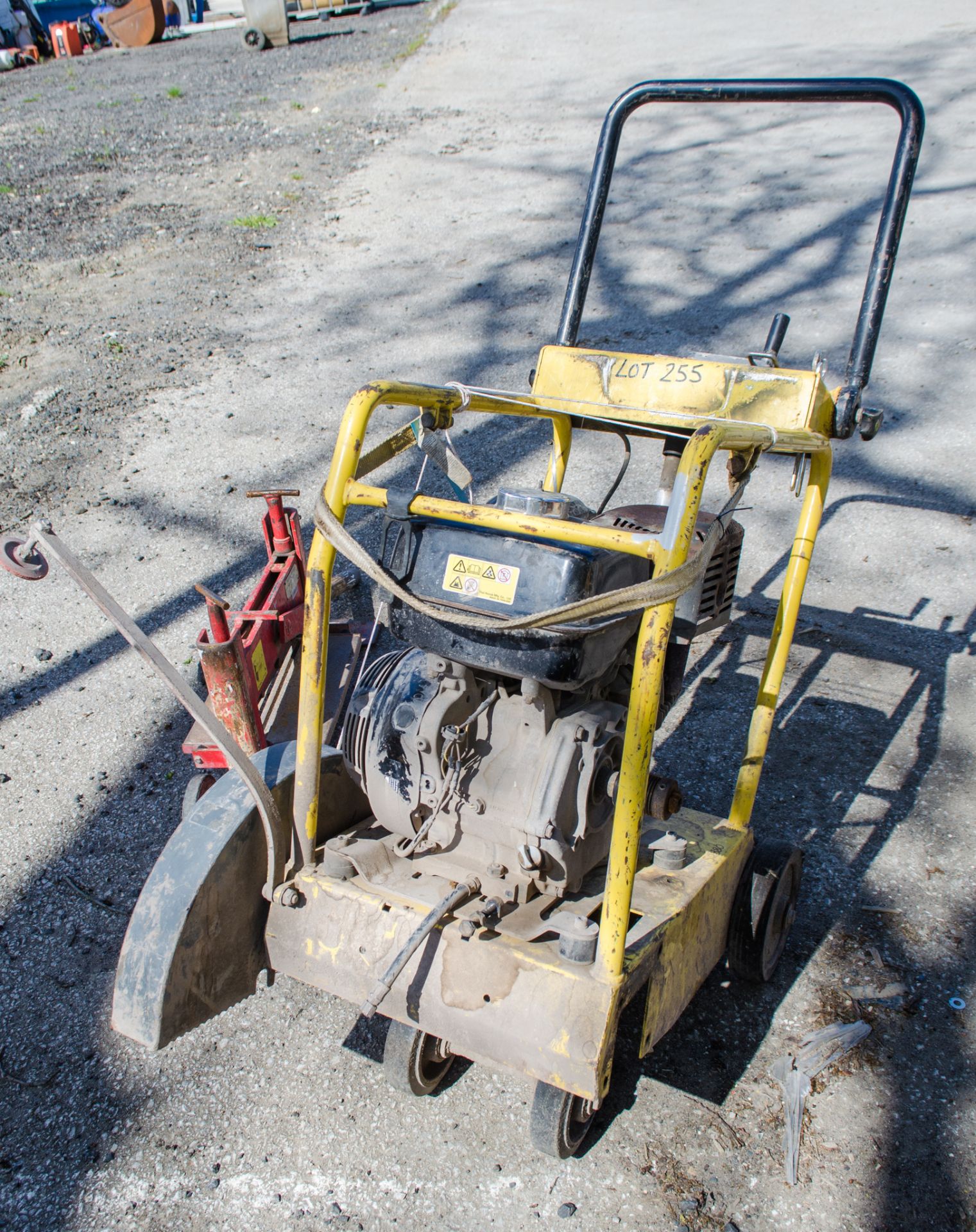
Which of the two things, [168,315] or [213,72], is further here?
[213,72]

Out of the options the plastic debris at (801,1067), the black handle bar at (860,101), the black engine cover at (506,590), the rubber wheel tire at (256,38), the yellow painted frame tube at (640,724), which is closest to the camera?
the yellow painted frame tube at (640,724)

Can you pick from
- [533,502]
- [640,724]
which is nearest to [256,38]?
[533,502]

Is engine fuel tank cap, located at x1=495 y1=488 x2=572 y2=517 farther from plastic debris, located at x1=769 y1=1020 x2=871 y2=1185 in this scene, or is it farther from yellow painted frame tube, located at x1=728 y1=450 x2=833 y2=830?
plastic debris, located at x1=769 y1=1020 x2=871 y2=1185

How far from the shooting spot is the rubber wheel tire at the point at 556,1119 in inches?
77.5

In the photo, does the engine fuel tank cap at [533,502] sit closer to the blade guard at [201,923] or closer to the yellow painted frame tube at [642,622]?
the yellow painted frame tube at [642,622]

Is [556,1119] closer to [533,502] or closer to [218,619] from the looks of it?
[533,502]

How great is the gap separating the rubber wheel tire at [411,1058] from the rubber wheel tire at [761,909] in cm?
74

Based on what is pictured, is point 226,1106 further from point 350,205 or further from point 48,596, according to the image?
point 350,205

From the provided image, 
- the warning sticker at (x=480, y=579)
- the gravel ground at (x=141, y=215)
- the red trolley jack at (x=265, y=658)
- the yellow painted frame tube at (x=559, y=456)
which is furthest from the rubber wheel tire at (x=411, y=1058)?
the gravel ground at (x=141, y=215)

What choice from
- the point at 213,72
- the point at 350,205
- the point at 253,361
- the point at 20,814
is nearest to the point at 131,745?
the point at 20,814

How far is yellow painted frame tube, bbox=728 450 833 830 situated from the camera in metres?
2.32

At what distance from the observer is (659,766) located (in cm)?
325

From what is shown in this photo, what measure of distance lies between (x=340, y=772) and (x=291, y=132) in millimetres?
10320

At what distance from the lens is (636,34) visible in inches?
565
